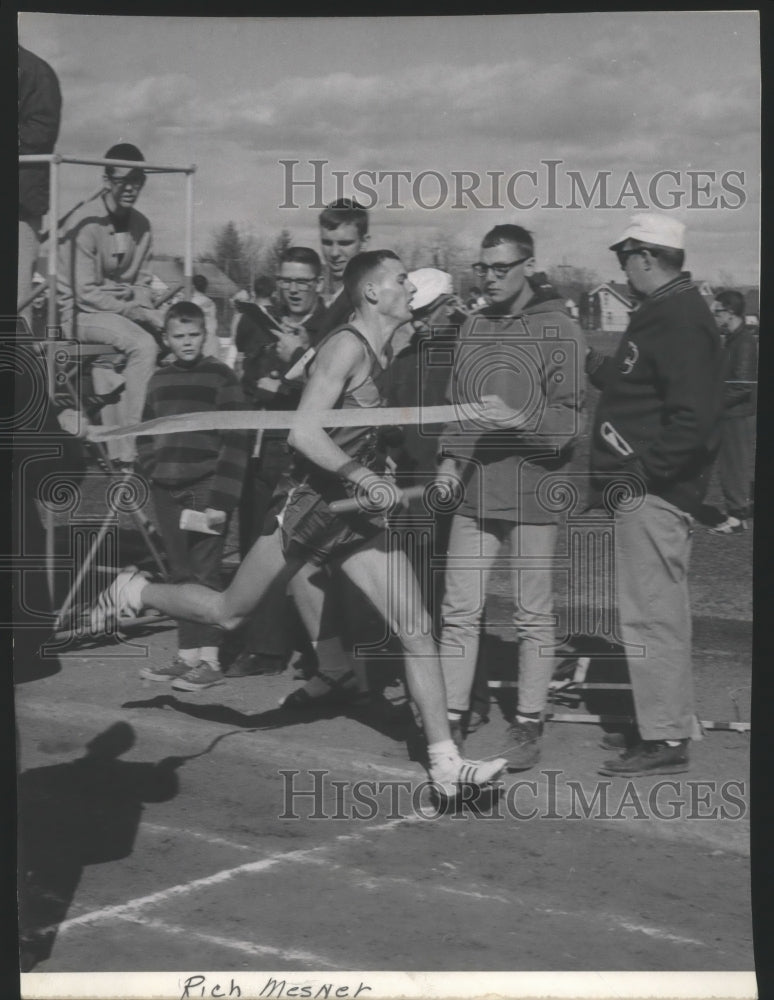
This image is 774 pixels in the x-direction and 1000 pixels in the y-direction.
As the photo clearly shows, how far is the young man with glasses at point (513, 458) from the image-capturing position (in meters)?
5.32

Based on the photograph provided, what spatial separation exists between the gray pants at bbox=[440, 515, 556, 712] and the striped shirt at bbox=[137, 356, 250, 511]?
2.45ft

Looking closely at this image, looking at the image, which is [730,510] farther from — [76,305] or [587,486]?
[76,305]

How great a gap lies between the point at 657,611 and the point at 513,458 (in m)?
0.67

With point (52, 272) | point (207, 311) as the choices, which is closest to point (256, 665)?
point (207, 311)

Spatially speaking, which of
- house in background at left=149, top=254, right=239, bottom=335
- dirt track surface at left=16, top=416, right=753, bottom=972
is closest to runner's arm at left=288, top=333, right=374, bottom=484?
house in background at left=149, top=254, right=239, bottom=335

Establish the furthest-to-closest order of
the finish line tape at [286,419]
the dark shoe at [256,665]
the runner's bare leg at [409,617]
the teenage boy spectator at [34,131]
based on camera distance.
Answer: the dark shoe at [256,665], the runner's bare leg at [409,617], the finish line tape at [286,419], the teenage boy spectator at [34,131]

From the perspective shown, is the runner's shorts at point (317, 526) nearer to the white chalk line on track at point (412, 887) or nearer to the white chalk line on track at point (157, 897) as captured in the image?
the white chalk line on track at point (412, 887)

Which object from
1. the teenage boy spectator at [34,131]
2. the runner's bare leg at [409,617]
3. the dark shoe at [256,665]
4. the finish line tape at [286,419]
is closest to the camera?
the teenage boy spectator at [34,131]

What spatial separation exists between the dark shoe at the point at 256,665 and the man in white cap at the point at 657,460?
3.57 ft

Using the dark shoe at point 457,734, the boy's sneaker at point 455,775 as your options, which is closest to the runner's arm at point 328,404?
the dark shoe at point 457,734

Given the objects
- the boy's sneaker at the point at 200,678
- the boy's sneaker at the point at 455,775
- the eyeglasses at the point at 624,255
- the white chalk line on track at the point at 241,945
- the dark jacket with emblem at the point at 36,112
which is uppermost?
the dark jacket with emblem at the point at 36,112

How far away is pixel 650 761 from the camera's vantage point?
543 centimetres

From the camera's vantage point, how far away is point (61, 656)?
17.9 ft

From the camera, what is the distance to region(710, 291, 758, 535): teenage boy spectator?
524 cm
